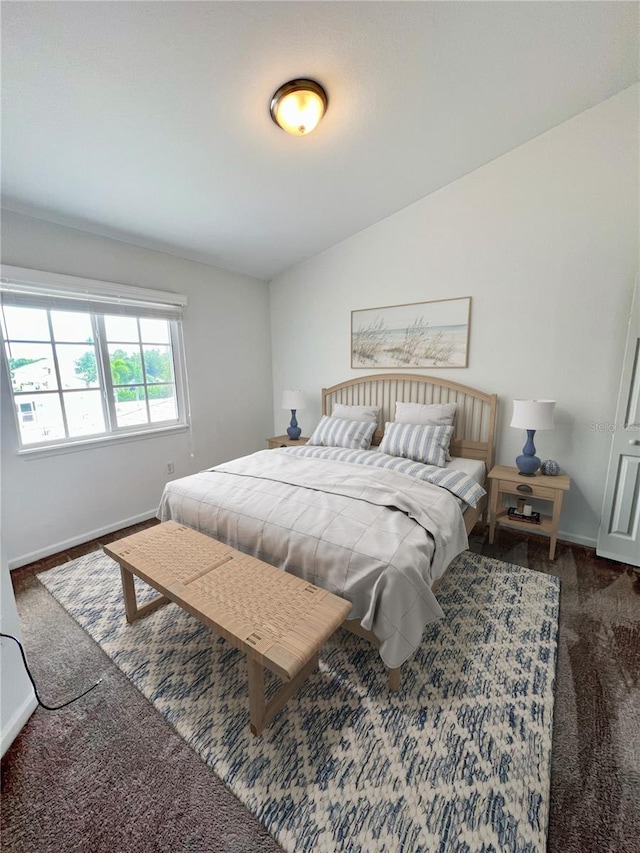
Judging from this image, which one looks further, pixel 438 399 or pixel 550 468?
pixel 438 399

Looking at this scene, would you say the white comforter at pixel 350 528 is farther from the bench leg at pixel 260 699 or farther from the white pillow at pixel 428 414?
the white pillow at pixel 428 414

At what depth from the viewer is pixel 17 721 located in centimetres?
132

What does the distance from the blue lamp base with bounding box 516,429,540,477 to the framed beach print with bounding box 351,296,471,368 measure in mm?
836

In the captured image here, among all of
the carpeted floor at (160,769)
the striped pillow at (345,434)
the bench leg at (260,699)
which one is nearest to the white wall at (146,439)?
the carpeted floor at (160,769)

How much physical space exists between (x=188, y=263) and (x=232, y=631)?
3212 millimetres

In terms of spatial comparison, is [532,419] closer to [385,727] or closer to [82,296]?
[385,727]

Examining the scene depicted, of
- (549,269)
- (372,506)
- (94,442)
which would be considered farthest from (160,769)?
(549,269)

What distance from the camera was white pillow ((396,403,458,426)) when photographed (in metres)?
2.80

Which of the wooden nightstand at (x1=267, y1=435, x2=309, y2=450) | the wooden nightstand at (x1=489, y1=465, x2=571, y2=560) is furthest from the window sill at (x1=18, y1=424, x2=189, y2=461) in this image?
the wooden nightstand at (x1=489, y1=465, x2=571, y2=560)

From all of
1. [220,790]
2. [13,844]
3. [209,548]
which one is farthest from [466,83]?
[13,844]

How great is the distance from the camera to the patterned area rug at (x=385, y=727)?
103 cm

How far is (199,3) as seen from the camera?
1302 mm

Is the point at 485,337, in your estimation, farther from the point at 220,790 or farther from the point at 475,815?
the point at 220,790

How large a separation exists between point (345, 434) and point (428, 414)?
28.9 inches
